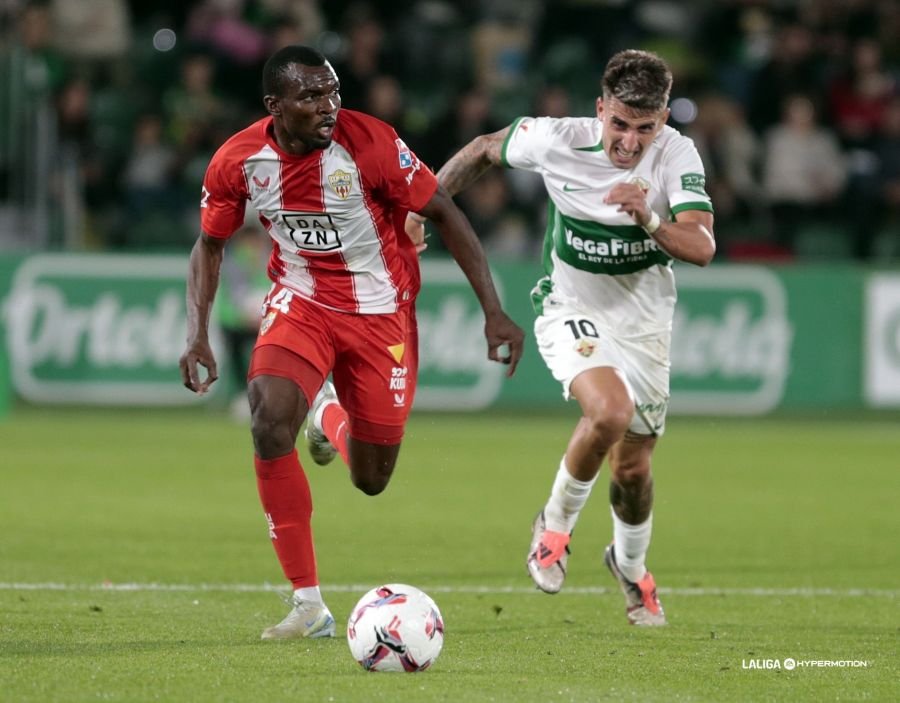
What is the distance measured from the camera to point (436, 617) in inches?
225

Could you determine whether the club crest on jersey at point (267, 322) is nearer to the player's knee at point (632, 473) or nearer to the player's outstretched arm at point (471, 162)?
the player's outstretched arm at point (471, 162)

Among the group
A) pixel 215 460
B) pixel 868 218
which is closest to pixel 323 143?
pixel 215 460

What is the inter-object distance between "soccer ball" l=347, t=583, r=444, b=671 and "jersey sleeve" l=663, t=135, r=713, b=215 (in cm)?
211

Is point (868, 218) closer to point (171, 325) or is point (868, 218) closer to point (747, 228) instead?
point (747, 228)

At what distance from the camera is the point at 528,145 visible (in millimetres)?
7355

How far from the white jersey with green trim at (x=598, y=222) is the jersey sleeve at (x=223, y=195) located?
133 cm

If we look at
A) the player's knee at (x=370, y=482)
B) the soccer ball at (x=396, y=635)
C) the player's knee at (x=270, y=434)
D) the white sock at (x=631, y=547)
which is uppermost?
the player's knee at (x=270, y=434)

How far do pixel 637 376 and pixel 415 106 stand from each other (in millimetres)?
11714

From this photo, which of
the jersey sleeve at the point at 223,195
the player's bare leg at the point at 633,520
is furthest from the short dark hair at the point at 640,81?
the jersey sleeve at the point at 223,195

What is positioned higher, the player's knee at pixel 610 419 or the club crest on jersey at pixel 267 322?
the club crest on jersey at pixel 267 322

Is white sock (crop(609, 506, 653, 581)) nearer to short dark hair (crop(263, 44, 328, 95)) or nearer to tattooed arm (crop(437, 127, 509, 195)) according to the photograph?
tattooed arm (crop(437, 127, 509, 195))

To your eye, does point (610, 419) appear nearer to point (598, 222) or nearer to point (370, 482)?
point (598, 222)

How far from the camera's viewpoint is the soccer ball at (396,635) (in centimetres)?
562

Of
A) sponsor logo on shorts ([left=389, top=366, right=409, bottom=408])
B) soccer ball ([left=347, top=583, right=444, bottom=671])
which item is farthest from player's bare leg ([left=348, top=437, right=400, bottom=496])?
soccer ball ([left=347, top=583, right=444, bottom=671])
